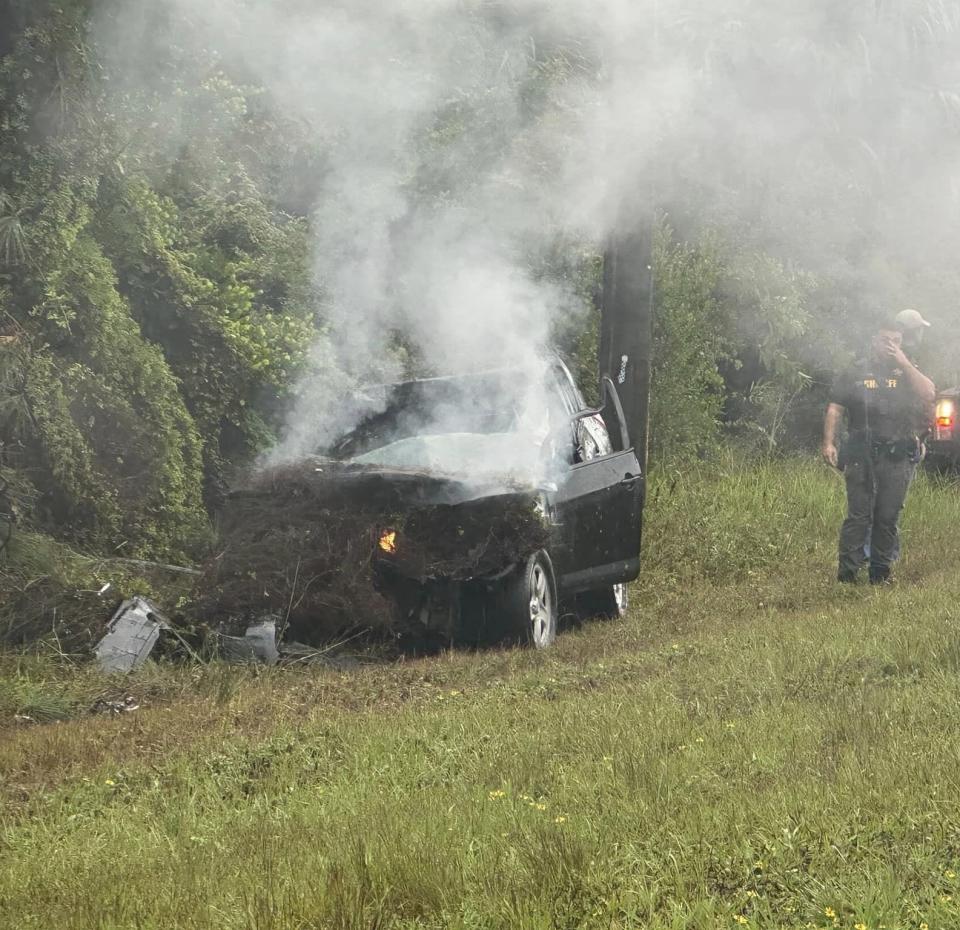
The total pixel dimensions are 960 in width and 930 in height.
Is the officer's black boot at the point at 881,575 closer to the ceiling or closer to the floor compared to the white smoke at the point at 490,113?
closer to the floor

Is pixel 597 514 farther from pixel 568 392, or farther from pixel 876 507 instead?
pixel 876 507

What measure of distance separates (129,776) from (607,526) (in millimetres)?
4816

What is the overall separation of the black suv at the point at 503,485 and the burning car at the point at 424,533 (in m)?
0.01

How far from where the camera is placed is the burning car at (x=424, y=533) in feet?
30.4

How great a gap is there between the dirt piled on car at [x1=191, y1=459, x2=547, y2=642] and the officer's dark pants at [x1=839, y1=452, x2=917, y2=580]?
10.3 ft

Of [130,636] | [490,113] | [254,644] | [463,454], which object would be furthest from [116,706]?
[490,113]

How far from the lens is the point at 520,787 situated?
5.71 metres

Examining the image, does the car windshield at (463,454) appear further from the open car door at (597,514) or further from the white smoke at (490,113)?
the white smoke at (490,113)

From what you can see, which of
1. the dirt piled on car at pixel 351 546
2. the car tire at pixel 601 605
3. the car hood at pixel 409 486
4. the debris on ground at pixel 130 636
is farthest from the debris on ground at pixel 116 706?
the car tire at pixel 601 605

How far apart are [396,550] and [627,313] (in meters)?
5.31

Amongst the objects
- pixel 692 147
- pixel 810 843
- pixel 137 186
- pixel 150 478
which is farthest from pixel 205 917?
pixel 692 147

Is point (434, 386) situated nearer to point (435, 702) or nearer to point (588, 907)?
point (435, 702)

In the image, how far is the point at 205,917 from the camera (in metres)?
4.31

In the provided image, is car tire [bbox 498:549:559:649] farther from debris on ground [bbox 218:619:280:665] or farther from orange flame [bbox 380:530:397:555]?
debris on ground [bbox 218:619:280:665]
